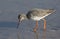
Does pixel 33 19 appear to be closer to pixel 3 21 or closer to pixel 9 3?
pixel 3 21

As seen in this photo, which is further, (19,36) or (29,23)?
(29,23)

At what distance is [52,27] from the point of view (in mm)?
9484

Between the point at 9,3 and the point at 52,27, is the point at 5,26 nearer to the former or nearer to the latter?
the point at 52,27

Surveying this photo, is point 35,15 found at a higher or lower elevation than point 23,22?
higher

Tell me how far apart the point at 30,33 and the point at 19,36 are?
1.80ft

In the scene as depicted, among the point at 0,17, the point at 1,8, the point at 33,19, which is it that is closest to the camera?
the point at 33,19

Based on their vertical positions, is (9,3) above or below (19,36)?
above

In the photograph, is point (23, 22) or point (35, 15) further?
point (23, 22)

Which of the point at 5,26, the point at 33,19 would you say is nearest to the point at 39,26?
the point at 33,19

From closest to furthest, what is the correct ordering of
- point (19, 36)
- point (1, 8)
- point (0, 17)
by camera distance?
point (19, 36) < point (0, 17) < point (1, 8)

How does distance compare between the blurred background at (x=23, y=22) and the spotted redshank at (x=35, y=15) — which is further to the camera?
the spotted redshank at (x=35, y=15)

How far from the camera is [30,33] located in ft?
29.1

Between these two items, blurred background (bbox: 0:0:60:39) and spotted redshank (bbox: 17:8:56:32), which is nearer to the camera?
blurred background (bbox: 0:0:60:39)

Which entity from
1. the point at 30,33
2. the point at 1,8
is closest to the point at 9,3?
the point at 1,8
